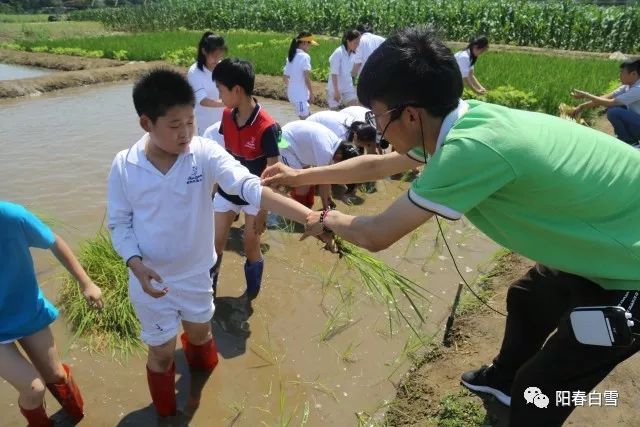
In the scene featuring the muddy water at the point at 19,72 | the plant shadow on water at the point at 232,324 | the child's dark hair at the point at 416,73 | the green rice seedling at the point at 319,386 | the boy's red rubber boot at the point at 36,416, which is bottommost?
the muddy water at the point at 19,72

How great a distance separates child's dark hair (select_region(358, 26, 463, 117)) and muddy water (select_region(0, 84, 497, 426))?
1.83 meters

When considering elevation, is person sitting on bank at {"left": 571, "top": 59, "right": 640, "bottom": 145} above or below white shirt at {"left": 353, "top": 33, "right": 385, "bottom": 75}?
below

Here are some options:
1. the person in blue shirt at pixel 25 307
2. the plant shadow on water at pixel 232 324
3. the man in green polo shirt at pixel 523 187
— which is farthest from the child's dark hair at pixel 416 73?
the plant shadow on water at pixel 232 324

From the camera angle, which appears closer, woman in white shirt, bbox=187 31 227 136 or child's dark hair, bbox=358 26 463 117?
child's dark hair, bbox=358 26 463 117

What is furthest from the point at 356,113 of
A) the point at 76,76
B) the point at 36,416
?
the point at 76,76

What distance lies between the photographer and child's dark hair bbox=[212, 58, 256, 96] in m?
3.26

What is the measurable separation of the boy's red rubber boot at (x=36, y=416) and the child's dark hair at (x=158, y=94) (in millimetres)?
1493

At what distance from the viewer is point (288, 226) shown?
4816 mm

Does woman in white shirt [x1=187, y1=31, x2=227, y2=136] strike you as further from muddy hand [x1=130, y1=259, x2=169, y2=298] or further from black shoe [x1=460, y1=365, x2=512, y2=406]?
black shoe [x1=460, y1=365, x2=512, y2=406]

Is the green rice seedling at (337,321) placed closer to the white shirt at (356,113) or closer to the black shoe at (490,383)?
the black shoe at (490,383)

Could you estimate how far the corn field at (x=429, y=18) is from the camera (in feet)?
60.8

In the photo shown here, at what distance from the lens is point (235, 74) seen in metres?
3.26

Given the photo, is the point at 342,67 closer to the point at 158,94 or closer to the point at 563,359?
the point at 158,94

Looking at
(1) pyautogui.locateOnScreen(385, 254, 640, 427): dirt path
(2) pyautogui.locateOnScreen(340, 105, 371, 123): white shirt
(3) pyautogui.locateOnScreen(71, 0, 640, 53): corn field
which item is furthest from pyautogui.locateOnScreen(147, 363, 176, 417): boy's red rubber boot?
(3) pyautogui.locateOnScreen(71, 0, 640, 53): corn field
